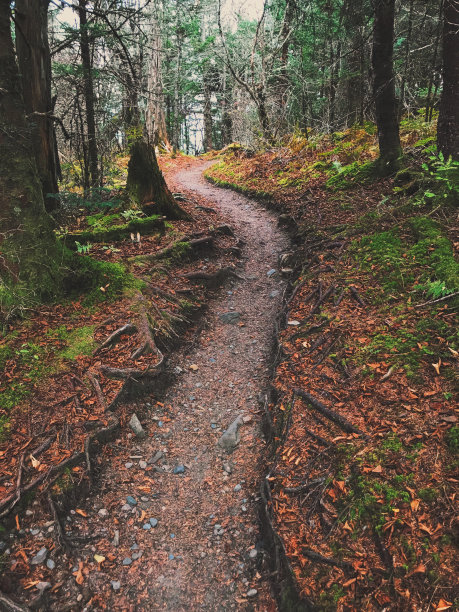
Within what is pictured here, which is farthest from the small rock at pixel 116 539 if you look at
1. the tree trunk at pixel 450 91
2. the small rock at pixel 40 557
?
the tree trunk at pixel 450 91

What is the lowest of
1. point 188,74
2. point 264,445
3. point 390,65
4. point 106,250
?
point 264,445

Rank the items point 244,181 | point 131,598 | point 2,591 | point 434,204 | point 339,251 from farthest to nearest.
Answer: point 244,181 < point 339,251 < point 434,204 < point 131,598 < point 2,591

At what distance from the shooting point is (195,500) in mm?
3887

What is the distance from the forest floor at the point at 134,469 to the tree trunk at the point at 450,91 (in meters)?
4.30

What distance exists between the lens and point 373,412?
3.55 m

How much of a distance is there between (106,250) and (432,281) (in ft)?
19.0

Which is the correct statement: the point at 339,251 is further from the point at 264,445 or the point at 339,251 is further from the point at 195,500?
the point at 195,500

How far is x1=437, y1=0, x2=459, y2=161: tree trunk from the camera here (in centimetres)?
562

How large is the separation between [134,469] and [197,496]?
2.61 ft

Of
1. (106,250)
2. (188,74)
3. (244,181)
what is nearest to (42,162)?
(106,250)

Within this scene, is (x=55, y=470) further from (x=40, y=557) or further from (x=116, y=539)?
(x=116, y=539)

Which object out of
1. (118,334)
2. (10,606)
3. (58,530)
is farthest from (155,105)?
(10,606)

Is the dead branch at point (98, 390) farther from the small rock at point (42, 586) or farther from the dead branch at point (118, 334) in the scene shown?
the small rock at point (42, 586)

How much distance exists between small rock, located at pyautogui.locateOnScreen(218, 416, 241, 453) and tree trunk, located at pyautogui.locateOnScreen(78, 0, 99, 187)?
826 centimetres
